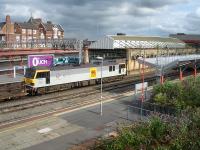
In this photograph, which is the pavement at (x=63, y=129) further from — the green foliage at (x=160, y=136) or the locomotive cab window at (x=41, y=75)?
the locomotive cab window at (x=41, y=75)

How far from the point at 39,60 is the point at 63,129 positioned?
80.1 feet

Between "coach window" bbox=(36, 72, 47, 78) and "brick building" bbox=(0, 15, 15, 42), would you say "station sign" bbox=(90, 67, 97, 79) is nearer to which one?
"coach window" bbox=(36, 72, 47, 78)

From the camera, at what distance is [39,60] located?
47344 mm

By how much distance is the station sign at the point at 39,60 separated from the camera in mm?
45409

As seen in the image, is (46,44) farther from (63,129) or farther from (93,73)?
(63,129)

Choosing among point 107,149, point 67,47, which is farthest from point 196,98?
point 67,47

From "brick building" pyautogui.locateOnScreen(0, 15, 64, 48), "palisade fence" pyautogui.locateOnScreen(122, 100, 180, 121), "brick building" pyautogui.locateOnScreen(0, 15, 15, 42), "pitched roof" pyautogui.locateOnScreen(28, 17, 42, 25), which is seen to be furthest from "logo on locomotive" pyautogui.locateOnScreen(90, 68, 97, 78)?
"pitched roof" pyautogui.locateOnScreen(28, 17, 42, 25)

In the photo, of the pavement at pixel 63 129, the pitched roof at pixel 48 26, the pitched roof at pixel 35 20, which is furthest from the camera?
the pitched roof at pixel 35 20

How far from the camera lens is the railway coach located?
37.1 meters

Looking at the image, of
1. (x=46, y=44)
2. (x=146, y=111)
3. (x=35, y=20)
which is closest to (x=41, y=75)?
(x=146, y=111)

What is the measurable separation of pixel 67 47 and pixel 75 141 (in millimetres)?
49173

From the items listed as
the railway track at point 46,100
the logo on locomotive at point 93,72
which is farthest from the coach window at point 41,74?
the logo on locomotive at point 93,72

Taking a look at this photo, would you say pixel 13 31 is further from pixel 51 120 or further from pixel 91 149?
pixel 91 149

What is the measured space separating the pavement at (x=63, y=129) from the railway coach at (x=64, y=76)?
356 inches
